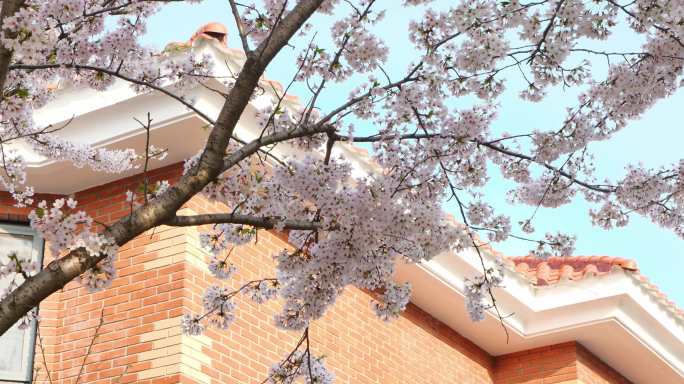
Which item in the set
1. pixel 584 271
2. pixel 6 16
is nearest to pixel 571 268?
pixel 584 271

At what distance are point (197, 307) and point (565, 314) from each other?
5204mm

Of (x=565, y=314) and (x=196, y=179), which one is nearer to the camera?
(x=196, y=179)

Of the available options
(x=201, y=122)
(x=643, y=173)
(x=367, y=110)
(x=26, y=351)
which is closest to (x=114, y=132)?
(x=201, y=122)

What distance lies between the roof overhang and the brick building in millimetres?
20

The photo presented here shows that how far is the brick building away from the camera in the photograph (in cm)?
794

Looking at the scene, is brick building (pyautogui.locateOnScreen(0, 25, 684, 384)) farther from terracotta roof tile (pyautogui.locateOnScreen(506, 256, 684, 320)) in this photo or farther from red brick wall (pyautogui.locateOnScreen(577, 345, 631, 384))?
red brick wall (pyautogui.locateOnScreen(577, 345, 631, 384))

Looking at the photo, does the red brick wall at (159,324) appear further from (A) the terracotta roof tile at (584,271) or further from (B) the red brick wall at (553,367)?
(B) the red brick wall at (553,367)

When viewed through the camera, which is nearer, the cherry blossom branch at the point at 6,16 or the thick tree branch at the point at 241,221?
the cherry blossom branch at the point at 6,16

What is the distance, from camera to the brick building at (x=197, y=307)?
26.0ft

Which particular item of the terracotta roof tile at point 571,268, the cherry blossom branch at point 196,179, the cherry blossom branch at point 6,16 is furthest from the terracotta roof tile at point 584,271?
the cherry blossom branch at point 6,16

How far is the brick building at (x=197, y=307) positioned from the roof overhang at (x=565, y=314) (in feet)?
0.06

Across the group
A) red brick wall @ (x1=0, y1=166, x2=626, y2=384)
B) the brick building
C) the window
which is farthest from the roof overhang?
the window

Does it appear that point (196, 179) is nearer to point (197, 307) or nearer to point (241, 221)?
point (241, 221)

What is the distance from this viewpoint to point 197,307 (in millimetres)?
7973
